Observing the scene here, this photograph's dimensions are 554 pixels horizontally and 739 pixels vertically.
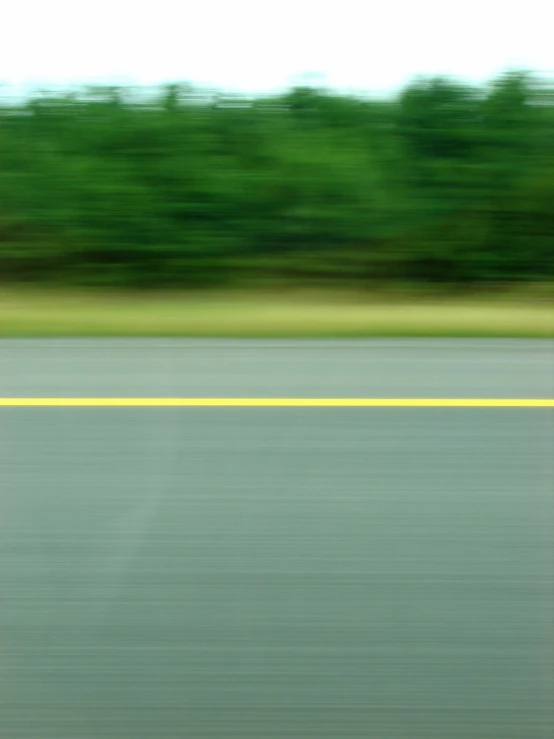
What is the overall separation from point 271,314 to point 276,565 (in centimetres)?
583

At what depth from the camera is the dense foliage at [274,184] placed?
11.1m

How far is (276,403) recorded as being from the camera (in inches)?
230

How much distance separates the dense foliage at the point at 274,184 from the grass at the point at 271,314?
412 mm

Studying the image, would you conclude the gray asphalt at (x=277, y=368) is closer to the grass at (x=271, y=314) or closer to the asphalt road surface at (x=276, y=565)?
the asphalt road surface at (x=276, y=565)

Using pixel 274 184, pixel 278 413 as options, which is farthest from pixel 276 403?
pixel 274 184

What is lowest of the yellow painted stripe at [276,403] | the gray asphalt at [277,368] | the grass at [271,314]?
the grass at [271,314]

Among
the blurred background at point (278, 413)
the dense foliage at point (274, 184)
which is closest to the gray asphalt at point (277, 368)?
the blurred background at point (278, 413)

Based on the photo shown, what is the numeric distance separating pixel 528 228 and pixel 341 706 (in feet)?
30.9

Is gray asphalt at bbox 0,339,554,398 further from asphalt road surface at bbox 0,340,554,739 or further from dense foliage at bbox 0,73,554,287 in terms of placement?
dense foliage at bbox 0,73,554,287

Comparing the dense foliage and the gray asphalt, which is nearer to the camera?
the gray asphalt

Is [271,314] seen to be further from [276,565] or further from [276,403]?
[276,565]

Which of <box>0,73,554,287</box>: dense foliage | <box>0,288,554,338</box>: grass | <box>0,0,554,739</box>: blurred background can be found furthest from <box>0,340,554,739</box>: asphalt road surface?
<box>0,73,554,287</box>: dense foliage

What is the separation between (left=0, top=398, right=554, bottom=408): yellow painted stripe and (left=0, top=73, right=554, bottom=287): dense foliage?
17.5 feet

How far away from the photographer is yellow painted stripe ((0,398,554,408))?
5.81 meters
